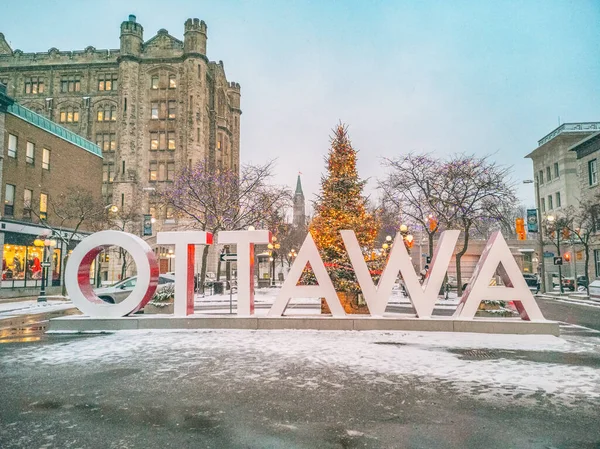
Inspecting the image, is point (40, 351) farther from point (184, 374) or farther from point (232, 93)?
point (232, 93)

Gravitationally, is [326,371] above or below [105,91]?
below

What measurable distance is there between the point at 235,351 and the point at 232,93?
Answer: 71.8 meters

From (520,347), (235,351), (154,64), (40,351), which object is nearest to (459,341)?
(520,347)

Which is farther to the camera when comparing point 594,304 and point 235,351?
point 594,304

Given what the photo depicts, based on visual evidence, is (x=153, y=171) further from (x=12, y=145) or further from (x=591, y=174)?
(x=591, y=174)

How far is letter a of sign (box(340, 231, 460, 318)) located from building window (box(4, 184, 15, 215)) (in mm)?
29957

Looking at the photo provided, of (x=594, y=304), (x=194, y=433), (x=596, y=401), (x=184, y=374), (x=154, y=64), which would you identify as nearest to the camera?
(x=194, y=433)

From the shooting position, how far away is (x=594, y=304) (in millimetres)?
22453

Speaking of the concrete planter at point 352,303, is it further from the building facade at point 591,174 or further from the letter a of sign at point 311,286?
the building facade at point 591,174

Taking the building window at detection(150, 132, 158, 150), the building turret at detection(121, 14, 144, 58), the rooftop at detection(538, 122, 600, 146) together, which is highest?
the building turret at detection(121, 14, 144, 58)

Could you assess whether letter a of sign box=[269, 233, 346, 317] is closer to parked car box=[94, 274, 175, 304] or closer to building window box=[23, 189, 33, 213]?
parked car box=[94, 274, 175, 304]

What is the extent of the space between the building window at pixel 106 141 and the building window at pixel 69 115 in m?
4.71

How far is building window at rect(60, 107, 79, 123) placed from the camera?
197 feet

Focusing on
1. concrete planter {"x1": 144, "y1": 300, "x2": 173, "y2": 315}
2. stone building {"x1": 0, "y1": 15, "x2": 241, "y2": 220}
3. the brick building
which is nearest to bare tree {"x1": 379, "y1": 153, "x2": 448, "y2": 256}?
concrete planter {"x1": 144, "y1": 300, "x2": 173, "y2": 315}
